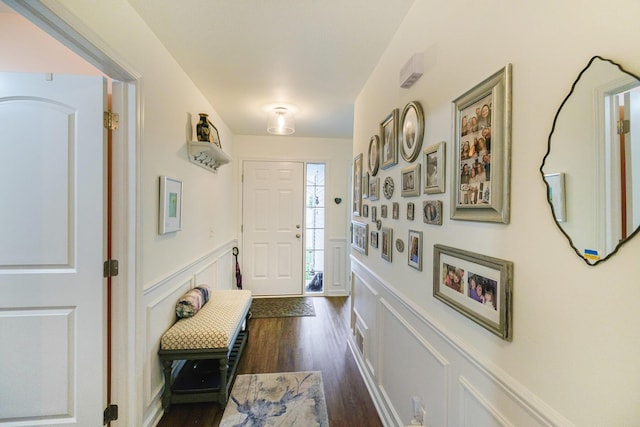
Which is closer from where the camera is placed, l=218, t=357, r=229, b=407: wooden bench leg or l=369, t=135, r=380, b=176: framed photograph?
l=218, t=357, r=229, b=407: wooden bench leg

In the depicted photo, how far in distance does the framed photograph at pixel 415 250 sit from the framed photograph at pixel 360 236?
0.78 meters

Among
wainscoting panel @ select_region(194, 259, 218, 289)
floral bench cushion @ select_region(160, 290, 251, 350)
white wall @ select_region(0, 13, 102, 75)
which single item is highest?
white wall @ select_region(0, 13, 102, 75)

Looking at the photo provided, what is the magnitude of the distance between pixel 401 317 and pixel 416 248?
16.7 inches

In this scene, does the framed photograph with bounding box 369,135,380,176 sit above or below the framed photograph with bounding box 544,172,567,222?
above

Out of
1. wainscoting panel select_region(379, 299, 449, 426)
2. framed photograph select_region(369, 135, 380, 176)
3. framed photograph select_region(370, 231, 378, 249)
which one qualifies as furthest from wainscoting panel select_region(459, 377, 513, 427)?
framed photograph select_region(369, 135, 380, 176)

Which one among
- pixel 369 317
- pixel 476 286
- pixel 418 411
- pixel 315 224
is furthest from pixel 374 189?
pixel 315 224

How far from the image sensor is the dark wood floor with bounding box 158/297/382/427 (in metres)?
1.77

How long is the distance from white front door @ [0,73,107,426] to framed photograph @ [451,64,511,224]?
1.67 meters

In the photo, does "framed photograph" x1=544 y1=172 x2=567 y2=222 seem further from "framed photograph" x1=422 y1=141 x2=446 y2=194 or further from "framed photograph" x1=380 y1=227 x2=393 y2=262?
"framed photograph" x1=380 y1=227 x2=393 y2=262

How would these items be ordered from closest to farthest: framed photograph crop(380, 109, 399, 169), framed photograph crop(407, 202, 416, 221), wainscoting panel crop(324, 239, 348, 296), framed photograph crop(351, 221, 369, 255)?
framed photograph crop(407, 202, 416, 221), framed photograph crop(380, 109, 399, 169), framed photograph crop(351, 221, 369, 255), wainscoting panel crop(324, 239, 348, 296)

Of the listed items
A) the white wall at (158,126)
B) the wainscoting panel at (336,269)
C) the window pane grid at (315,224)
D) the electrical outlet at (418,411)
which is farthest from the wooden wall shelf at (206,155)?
the electrical outlet at (418,411)

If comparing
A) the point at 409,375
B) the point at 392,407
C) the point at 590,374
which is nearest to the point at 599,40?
the point at 590,374

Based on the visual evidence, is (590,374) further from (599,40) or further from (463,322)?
(599,40)

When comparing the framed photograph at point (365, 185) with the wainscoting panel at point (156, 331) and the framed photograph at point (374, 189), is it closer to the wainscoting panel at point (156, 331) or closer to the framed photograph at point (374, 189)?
the framed photograph at point (374, 189)
